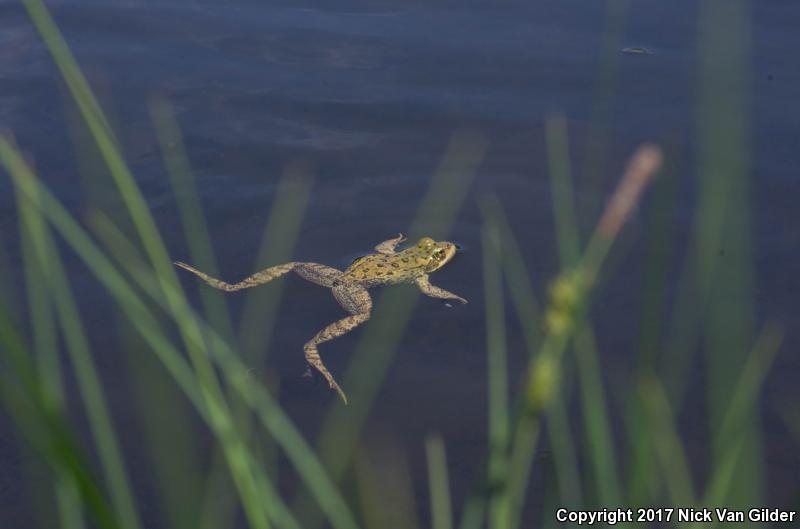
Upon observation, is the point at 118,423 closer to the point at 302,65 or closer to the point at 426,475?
the point at 426,475

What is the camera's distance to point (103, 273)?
7.94 ft

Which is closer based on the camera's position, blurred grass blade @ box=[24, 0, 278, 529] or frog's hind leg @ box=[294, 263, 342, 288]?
blurred grass blade @ box=[24, 0, 278, 529]

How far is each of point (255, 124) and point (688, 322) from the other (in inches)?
157

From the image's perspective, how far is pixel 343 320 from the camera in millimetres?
5719

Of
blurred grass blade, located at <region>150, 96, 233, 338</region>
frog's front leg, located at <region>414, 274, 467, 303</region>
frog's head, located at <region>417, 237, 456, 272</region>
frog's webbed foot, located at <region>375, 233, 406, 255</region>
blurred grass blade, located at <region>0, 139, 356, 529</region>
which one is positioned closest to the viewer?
blurred grass blade, located at <region>0, 139, 356, 529</region>

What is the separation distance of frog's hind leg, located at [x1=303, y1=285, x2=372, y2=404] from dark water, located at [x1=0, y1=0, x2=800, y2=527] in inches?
3.2

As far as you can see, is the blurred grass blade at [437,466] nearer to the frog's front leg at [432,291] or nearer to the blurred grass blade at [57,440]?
the frog's front leg at [432,291]

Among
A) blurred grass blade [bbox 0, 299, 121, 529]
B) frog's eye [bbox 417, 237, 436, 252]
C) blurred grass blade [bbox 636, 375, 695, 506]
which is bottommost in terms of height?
frog's eye [bbox 417, 237, 436, 252]

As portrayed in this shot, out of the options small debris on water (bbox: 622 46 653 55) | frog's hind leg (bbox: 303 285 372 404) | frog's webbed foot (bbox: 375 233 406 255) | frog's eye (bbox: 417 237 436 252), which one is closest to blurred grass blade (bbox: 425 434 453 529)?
frog's hind leg (bbox: 303 285 372 404)

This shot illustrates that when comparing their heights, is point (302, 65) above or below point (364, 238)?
above

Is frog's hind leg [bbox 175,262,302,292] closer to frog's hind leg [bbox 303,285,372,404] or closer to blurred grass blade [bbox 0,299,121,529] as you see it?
frog's hind leg [bbox 303,285,372,404]

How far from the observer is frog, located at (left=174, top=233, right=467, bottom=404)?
5777 millimetres

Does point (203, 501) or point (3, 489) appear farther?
point (3, 489)

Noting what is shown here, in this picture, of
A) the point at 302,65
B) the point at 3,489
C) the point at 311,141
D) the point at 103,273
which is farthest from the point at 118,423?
the point at 302,65
